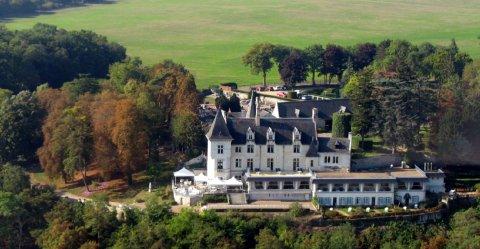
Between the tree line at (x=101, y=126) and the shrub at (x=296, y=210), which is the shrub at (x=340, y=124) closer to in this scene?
the tree line at (x=101, y=126)

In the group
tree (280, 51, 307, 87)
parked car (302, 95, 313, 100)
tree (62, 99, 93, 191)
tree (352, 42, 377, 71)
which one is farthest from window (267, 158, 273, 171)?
tree (352, 42, 377, 71)

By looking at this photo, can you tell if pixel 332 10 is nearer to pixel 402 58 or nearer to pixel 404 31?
pixel 404 31

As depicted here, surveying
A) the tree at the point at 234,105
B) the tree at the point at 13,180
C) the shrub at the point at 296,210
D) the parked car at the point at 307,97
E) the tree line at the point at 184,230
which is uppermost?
the tree at the point at 234,105

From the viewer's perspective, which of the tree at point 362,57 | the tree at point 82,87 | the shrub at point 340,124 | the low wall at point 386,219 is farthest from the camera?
the tree at point 362,57

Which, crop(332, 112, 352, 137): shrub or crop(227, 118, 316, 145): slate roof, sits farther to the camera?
crop(332, 112, 352, 137): shrub

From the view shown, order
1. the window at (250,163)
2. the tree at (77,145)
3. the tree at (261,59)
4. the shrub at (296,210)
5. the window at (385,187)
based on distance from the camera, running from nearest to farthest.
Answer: the shrub at (296,210) → the window at (385,187) → the window at (250,163) → the tree at (77,145) → the tree at (261,59)

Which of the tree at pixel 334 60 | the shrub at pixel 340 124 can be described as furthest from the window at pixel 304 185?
the tree at pixel 334 60

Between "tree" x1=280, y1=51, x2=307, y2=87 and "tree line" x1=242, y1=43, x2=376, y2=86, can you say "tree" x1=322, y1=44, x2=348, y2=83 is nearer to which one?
"tree line" x1=242, y1=43, x2=376, y2=86

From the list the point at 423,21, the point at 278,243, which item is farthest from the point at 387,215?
the point at 423,21
